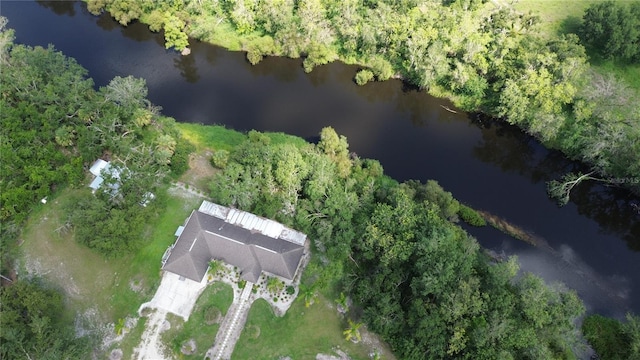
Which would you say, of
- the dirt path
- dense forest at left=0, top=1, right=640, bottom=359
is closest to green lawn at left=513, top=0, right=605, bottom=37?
dense forest at left=0, top=1, right=640, bottom=359

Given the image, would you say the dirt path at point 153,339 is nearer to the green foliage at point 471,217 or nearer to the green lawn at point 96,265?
the green lawn at point 96,265

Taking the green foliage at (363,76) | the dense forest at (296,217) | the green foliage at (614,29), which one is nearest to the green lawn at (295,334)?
the dense forest at (296,217)

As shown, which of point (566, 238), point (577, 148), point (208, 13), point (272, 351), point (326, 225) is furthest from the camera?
point (208, 13)

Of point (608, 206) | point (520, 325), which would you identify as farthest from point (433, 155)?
point (520, 325)

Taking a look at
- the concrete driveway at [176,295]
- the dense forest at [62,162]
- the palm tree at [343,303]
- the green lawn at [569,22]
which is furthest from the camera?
the green lawn at [569,22]

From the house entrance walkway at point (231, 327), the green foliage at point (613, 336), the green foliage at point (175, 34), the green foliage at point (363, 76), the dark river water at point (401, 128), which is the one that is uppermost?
the green foliage at point (363, 76)

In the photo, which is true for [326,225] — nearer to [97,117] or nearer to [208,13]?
[97,117]

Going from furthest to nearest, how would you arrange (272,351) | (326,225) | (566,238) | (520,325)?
(566,238) < (326,225) < (272,351) < (520,325)
